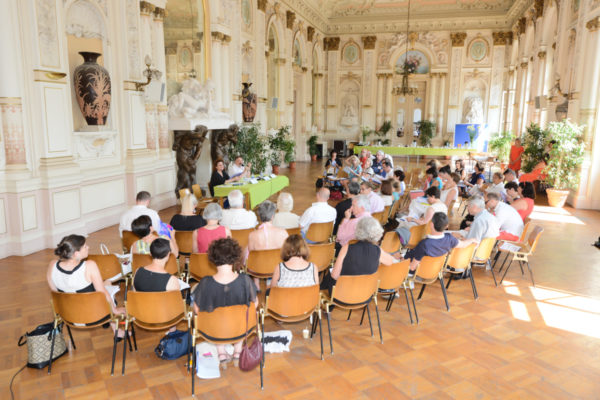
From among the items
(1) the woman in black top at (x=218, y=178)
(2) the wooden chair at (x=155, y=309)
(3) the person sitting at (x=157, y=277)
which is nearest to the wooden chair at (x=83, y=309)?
(2) the wooden chair at (x=155, y=309)

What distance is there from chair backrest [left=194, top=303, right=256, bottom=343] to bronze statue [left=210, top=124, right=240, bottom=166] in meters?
8.09

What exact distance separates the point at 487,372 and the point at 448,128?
20335mm

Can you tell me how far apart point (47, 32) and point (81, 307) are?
4.98 m

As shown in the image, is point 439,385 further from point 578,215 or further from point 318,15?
point 318,15

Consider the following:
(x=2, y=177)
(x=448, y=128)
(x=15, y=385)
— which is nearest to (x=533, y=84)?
(x=448, y=128)

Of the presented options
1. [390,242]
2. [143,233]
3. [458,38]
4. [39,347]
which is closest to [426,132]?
[458,38]

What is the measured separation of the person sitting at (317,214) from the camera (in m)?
5.69

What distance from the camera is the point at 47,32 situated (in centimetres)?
649

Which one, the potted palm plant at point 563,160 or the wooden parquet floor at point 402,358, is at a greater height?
the potted palm plant at point 563,160

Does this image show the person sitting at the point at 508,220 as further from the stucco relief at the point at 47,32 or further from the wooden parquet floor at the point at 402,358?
the stucco relief at the point at 47,32

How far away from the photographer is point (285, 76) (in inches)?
663

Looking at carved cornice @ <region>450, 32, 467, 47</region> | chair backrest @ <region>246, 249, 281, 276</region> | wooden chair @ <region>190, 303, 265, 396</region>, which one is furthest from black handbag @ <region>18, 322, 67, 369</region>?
carved cornice @ <region>450, 32, 467, 47</region>

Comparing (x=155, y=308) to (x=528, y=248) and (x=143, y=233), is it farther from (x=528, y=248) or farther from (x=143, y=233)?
(x=528, y=248)

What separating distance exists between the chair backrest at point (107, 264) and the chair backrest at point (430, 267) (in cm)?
308
